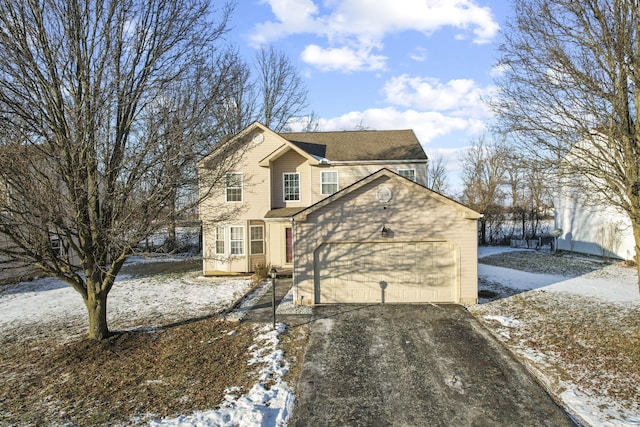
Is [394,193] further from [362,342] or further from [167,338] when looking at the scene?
[167,338]

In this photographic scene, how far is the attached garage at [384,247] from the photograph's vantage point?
11477 mm

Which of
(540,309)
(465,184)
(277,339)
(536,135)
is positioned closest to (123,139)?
(277,339)

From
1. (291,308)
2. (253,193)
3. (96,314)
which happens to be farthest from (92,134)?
(253,193)

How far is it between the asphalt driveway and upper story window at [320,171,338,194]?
8578 millimetres

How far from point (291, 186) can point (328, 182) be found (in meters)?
1.83

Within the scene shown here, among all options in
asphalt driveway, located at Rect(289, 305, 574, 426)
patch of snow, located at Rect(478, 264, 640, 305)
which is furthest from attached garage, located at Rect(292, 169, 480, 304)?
patch of snow, located at Rect(478, 264, 640, 305)

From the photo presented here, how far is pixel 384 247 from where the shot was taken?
11.7m

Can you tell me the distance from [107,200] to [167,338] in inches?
149

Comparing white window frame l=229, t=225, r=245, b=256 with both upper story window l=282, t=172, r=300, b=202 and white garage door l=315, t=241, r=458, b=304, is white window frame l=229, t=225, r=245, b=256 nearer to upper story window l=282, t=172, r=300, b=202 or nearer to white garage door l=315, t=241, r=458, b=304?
upper story window l=282, t=172, r=300, b=202

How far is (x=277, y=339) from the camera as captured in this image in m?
8.87

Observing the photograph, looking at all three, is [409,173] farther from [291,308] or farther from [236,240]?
[291,308]

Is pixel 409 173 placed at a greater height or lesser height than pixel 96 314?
greater

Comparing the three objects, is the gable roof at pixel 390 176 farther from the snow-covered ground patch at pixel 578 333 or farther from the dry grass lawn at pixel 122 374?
the dry grass lawn at pixel 122 374

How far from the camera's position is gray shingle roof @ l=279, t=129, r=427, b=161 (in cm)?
1813
